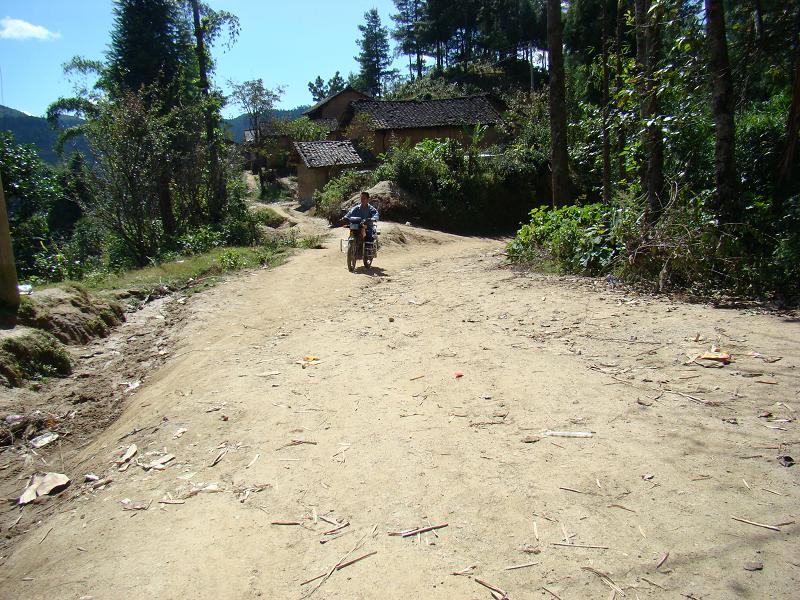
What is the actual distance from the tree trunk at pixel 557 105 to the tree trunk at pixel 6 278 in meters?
11.9

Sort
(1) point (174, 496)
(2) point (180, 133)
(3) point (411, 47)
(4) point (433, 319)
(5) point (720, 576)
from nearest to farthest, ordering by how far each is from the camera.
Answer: (5) point (720, 576) < (1) point (174, 496) < (4) point (433, 319) < (2) point (180, 133) < (3) point (411, 47)

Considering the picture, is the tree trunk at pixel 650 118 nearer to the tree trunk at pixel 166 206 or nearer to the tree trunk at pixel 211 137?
the tree trunk at pixel 166 206

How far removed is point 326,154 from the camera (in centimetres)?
2906

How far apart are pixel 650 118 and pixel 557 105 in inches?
194

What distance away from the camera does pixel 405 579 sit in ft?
10.1

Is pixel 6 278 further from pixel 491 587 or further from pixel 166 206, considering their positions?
pixel 166 206

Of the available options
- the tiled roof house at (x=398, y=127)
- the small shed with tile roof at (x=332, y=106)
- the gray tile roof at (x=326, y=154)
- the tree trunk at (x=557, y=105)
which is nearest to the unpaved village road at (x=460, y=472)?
the tree trunk at (x=557, y=105)

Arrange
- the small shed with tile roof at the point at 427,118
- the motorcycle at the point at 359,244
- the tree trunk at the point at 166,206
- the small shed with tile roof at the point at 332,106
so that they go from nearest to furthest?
1. the motorcycle at the point at 359,244
2. the tree trunk at the point at 166,206
3. the small shed with tile roof at the point at 427,118
4. the small shed with tile roof at the point at 332,106

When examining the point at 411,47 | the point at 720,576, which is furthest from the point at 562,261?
the point at 411,47

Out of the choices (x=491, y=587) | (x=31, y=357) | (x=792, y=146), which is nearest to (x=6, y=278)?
(x=31, y=357)

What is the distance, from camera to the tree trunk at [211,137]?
67.5 feet

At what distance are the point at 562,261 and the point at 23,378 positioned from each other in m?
9.08

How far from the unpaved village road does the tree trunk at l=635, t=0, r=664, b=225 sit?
3.19 metres

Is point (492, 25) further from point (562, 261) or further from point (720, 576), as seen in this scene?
point (720, 576)
